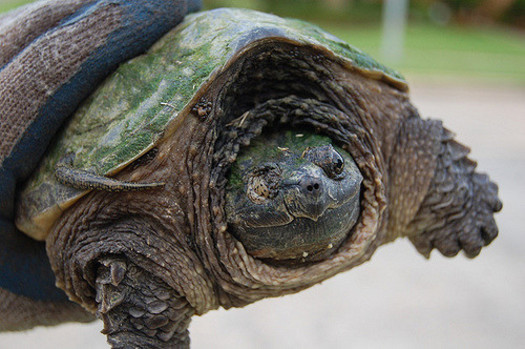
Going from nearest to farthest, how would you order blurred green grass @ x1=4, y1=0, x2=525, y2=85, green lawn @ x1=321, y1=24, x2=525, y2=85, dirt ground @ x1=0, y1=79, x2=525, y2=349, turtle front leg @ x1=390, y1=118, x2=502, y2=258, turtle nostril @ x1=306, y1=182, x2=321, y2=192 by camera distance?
turtle nostril @ x1=306, y1=182, x2=321, y2=192, turtle front leg @ x1=390, y1=118, x2=502, y2=258, dirt ground @ x1=0, y1=79, x2=525, y2=349, blurred green grass @ x1=4, y1=0, x2=525, y2=85, green lawn @ x1=321, y1=24, x2=525, y2=85

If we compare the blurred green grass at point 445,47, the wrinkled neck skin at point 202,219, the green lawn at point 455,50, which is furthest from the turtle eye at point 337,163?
the green lawn at point 455,50

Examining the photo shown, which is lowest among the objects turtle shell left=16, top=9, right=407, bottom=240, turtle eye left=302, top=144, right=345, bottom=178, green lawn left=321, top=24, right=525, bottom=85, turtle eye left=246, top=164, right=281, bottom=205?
green lawn left=321, top=24, right=525, bottom=85

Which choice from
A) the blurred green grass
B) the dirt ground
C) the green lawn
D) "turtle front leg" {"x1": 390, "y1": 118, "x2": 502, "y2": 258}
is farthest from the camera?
the green lawn

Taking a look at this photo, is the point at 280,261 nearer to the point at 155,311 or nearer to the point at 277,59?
the point at 155,311

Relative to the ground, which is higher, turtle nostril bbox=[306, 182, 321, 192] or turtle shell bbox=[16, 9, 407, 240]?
turtle shell bbox=[16, 9, 407, 240]

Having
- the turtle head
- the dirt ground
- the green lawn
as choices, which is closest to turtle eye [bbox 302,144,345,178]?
the turtle head

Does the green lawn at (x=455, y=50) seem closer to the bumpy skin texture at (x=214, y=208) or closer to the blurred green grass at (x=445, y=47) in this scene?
the blurred green grass at (x=445, y=47)

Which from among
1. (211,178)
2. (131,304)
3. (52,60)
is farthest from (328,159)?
(52,60)

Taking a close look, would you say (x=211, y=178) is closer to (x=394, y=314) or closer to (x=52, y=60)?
(x=52, y=60)

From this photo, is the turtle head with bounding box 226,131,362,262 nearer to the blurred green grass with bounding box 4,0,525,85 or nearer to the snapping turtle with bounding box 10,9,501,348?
the snapping turtle with bounding box 10,9,501,348
